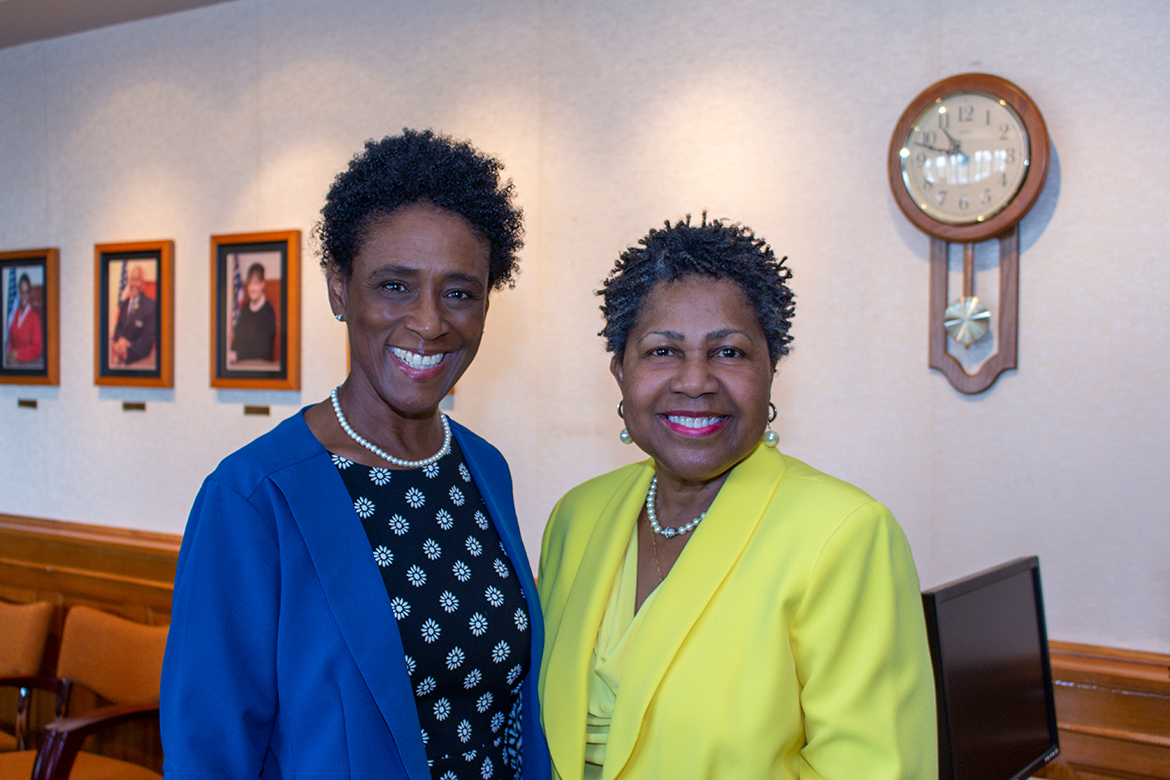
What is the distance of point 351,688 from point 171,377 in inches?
113

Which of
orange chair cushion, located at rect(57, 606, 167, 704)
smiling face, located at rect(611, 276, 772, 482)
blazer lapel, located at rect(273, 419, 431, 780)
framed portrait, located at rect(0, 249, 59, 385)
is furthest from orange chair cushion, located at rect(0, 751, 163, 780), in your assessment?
smiling face, located at rect(611, 276, 772, 482)

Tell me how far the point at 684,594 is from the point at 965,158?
1680 mm

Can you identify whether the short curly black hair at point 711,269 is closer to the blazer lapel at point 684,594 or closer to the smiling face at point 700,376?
the smiling face at point 700,376

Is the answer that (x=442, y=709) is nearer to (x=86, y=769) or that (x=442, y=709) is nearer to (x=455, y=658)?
(x=455, y=658)

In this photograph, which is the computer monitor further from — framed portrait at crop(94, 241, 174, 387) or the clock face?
framed portrait at crop(94, 241, 174, 387)

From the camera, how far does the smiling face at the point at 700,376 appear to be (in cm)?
132

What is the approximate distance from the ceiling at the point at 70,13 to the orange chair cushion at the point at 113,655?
244cm

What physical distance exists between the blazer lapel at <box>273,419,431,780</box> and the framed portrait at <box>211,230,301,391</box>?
2231 millimetres

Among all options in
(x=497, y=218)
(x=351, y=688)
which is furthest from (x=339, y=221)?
(x=351, y=688)

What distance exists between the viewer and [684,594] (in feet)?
4.22

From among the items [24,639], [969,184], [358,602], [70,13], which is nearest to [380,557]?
[358,602]

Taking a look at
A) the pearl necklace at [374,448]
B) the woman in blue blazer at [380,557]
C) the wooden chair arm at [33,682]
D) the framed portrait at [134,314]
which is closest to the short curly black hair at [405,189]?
the woman in blue blazer at [380,557]

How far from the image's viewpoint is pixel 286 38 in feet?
11.1

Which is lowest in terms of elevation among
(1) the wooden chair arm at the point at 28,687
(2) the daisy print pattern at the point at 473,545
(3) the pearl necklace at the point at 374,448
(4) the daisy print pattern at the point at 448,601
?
(1) the wooden chair arm at the point at 28,687
